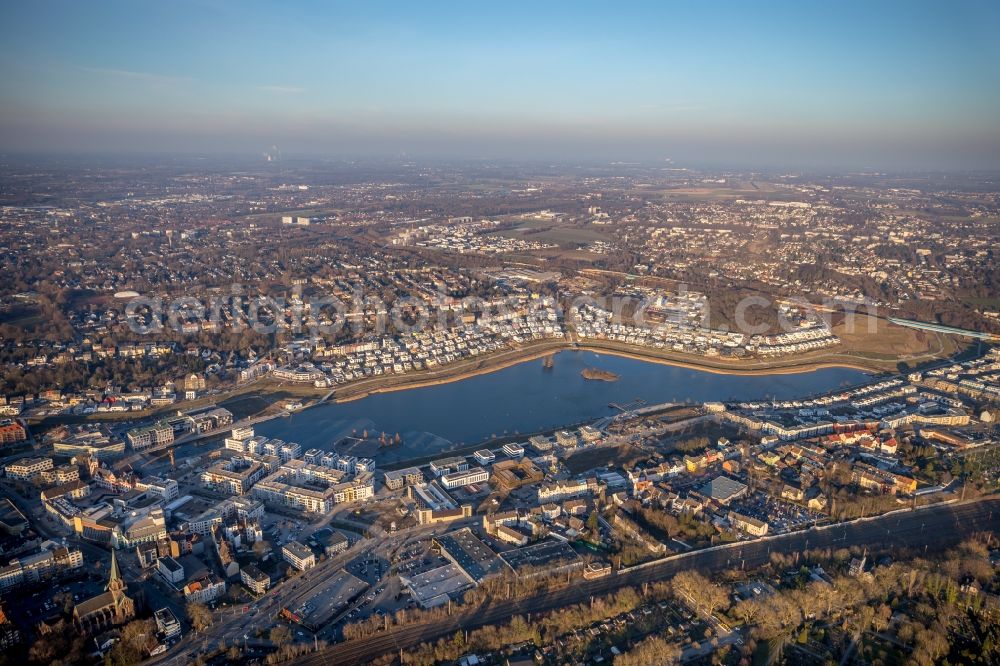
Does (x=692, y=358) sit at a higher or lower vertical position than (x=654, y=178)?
lower

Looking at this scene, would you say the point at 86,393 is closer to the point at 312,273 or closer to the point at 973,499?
the point at 312,273

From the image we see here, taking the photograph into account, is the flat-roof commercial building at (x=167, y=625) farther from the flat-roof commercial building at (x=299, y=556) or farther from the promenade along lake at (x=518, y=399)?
the promenade along lake at (x=518, y=399)

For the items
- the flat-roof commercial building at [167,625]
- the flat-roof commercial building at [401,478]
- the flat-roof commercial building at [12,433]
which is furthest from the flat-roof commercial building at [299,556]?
the flat-roof commercial building at [12,433]

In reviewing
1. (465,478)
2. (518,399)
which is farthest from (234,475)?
(518,399)

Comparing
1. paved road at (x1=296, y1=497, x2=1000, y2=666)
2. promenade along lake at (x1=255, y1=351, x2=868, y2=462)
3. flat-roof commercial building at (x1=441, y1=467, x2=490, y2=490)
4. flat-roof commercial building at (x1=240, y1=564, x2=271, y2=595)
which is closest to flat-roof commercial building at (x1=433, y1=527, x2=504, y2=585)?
paved road at (x1=296, y1=497, x2=1000, y2=666)

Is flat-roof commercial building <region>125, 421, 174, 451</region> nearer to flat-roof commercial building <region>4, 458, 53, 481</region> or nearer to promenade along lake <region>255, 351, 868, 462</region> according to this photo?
flat-roof commercial building <region>4, 458, 53, 481</region>

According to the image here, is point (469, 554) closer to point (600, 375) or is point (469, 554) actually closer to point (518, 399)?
point (518, 399)

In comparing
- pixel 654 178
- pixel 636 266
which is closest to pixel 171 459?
pixel 636 266
